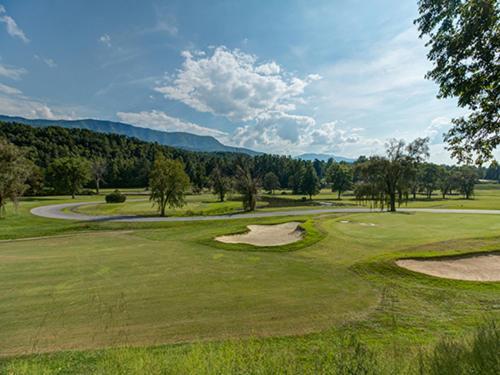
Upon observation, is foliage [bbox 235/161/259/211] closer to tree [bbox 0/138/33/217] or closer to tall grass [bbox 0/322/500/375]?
tree [bbox 0/138/33/217]

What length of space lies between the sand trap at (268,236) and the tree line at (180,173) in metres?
11.2

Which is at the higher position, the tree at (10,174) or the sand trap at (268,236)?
the tree at (10,174)

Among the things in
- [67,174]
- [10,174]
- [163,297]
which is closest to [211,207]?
[10,174]

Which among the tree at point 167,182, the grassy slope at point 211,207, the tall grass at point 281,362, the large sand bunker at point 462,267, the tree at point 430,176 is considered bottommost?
the grassy slope at point 211,207

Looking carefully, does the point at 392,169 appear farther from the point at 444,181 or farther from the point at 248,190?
the point at 444,181

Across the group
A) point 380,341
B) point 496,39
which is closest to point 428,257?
point 380,341

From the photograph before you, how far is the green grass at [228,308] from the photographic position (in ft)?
14.5

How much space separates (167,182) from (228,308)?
28.9 meters

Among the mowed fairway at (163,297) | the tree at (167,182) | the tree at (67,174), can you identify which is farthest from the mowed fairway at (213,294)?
the tree at (67,174)

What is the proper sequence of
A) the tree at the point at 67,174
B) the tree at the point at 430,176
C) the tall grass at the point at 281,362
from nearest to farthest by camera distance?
1. the tall grass at the point at 281,362
2. the tree at the point at 67,174
3. the tree at the point at 430,176

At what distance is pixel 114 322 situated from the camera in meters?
6.36

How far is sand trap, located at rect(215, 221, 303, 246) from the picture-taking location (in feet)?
53.7

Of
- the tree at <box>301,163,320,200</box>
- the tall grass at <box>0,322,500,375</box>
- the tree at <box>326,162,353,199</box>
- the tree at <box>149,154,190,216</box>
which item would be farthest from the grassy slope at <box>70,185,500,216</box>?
the tall grass at <box>0,322,500,375</box>

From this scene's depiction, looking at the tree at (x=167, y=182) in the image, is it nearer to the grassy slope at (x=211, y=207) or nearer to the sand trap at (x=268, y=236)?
the grassy slope at (x=211, y=207)
